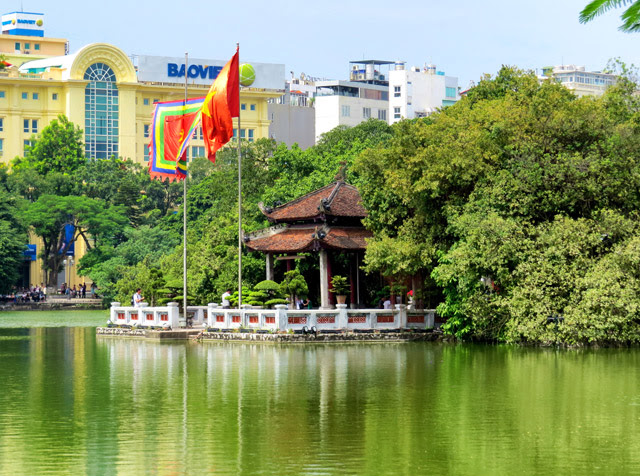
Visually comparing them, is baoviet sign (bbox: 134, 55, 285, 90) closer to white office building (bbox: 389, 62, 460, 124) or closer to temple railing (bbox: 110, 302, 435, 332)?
white office building (bbox: 389, 62, 460, 124)

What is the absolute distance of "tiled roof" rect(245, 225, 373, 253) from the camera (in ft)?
136

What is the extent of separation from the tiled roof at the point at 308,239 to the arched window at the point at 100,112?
62466 mm

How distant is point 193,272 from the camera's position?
160ft

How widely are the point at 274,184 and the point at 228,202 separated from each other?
3.82 m

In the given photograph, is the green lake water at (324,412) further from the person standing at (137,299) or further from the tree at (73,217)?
the tree at (73,217)

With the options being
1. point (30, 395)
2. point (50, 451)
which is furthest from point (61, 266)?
point (50, 451)

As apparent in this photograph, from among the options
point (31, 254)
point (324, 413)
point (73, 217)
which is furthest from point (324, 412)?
point (31, 254)

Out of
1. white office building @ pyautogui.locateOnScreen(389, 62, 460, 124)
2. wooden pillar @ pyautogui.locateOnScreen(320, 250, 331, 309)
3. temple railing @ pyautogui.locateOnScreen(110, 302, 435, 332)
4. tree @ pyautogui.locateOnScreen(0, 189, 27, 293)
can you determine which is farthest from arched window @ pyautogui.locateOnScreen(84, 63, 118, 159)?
wooden pillar @ pyautogui.locateOnScreen(320, 250, 331, 309)

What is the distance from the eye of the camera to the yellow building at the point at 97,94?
10119cm

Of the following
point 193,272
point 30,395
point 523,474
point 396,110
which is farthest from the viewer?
point 396,110

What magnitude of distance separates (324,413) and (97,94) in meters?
84.8

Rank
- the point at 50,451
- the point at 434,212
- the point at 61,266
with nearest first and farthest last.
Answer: the point at 50,451 < the point at 434,212 < the point at 61,266

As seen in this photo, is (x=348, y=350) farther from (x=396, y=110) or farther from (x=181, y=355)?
(x=396, y=110)

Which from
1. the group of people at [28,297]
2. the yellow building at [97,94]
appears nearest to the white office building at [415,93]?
the yellow building at [97,94]
